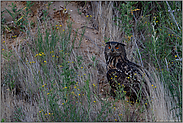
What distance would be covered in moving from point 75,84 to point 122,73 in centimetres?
85

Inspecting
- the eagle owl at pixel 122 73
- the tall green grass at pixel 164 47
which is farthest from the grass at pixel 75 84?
the eagle owl at pixel 122 73

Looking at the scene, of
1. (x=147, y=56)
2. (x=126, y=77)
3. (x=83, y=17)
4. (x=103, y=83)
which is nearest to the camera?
(x=126, y=77)

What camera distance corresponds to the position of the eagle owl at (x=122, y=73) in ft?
11.5

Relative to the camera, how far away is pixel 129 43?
448cm

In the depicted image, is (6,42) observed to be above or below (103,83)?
above

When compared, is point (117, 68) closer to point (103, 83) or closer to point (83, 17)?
point (103, 83)

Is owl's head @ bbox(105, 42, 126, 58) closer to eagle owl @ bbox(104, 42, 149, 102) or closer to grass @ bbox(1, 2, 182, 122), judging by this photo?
eagle owl @ bbox(104, 42, 149, 102)

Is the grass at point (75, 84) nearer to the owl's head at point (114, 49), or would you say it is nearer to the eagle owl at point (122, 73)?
the eagle owl at point (122, 73)

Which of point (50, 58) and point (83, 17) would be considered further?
point (83, 17)

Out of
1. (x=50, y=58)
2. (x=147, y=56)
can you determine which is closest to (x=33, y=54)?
(x=50, y=58)

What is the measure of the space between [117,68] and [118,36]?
3.87ft

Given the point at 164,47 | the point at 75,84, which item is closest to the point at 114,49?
the point at 75,84

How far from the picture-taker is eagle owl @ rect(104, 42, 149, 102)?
352cm

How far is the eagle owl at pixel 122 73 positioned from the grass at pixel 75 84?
206mm
